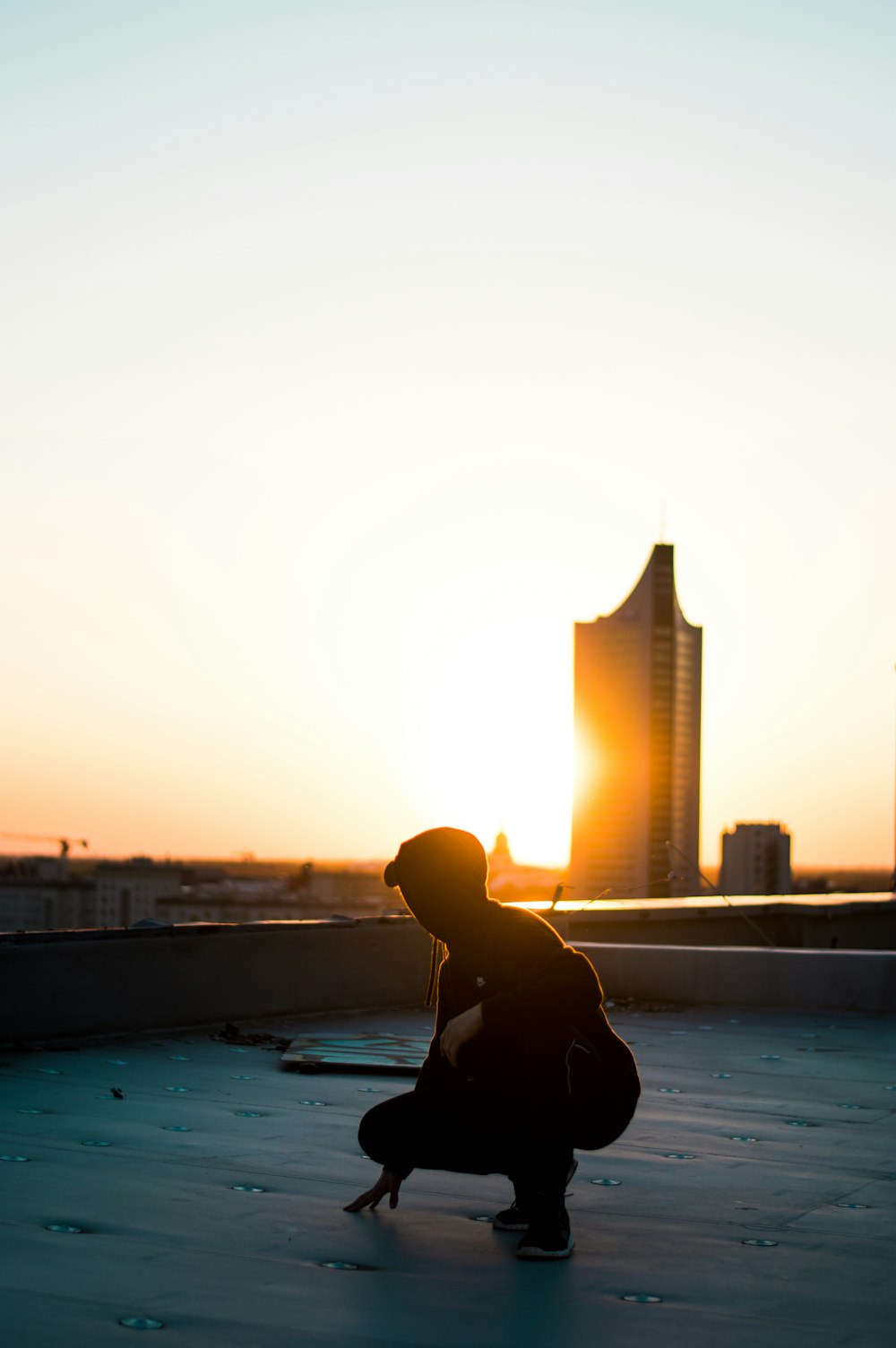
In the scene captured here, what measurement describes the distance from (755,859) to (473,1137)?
94.9 meters

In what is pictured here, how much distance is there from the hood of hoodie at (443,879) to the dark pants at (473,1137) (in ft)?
A: 1.62

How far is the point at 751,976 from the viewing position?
1127 centimetres

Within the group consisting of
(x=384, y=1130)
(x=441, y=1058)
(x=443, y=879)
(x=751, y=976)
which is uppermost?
(x=443, y=879)

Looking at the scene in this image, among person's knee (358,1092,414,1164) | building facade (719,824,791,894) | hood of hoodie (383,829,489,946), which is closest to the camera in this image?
hood of hoodie (383,829,489,946)

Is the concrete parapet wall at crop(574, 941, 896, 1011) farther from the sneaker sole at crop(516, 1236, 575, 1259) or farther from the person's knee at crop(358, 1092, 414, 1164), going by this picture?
the sneaker sole at crop(516, 1236, 575, 1259)

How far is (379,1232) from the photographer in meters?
4.41

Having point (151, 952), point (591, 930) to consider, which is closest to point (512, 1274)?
point (151, 952)

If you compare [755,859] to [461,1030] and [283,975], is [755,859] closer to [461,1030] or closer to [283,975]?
[283,975]

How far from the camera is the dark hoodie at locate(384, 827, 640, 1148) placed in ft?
14.0

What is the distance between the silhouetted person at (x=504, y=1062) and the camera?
4.27 metres

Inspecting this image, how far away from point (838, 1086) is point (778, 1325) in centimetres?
427

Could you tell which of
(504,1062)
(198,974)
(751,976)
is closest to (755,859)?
(751,976)

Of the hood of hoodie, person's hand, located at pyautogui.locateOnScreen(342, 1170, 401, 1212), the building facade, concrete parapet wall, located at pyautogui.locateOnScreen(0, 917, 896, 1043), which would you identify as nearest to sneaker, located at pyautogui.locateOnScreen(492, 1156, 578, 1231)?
person's hand, located at pyautogui.locateOnScreen(342, 1170, 401, 1212)

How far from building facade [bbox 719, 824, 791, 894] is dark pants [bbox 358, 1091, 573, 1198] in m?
78.8
